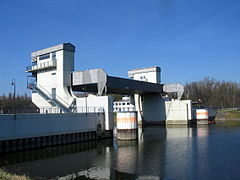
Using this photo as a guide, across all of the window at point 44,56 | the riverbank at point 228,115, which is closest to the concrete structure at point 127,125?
the window at point 44,56

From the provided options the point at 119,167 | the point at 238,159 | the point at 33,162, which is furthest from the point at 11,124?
the point at 238,159

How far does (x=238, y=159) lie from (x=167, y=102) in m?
40.2

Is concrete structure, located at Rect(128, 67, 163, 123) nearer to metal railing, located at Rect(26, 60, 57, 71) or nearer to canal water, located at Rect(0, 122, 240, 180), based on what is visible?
metal railing, located at Rect(26, 60, 57, 71)

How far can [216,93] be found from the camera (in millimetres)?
99938

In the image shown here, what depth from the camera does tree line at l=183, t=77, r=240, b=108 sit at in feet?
326

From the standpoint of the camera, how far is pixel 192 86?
111312 millimetres

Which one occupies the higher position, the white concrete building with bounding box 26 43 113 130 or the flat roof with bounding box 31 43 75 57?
the flat roof with bounding box 31 43 75 57

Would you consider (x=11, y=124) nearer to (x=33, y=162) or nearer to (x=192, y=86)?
(x=33, y=162)

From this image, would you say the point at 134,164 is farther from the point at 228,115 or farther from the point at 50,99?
the point at 228,115

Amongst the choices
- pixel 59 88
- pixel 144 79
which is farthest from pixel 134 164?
pixel 144 79

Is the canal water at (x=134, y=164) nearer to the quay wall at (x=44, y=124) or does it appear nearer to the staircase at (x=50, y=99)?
the quay wall at (x=44, y=124)

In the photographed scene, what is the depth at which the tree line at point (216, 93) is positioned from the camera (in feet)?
326

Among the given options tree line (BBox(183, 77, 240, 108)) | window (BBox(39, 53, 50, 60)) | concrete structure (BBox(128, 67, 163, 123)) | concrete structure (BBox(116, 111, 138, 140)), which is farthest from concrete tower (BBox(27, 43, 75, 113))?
tree line (BBox(183, 77, 240, 108))

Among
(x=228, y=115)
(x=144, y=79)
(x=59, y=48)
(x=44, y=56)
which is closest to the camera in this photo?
(x=59, y=48)
